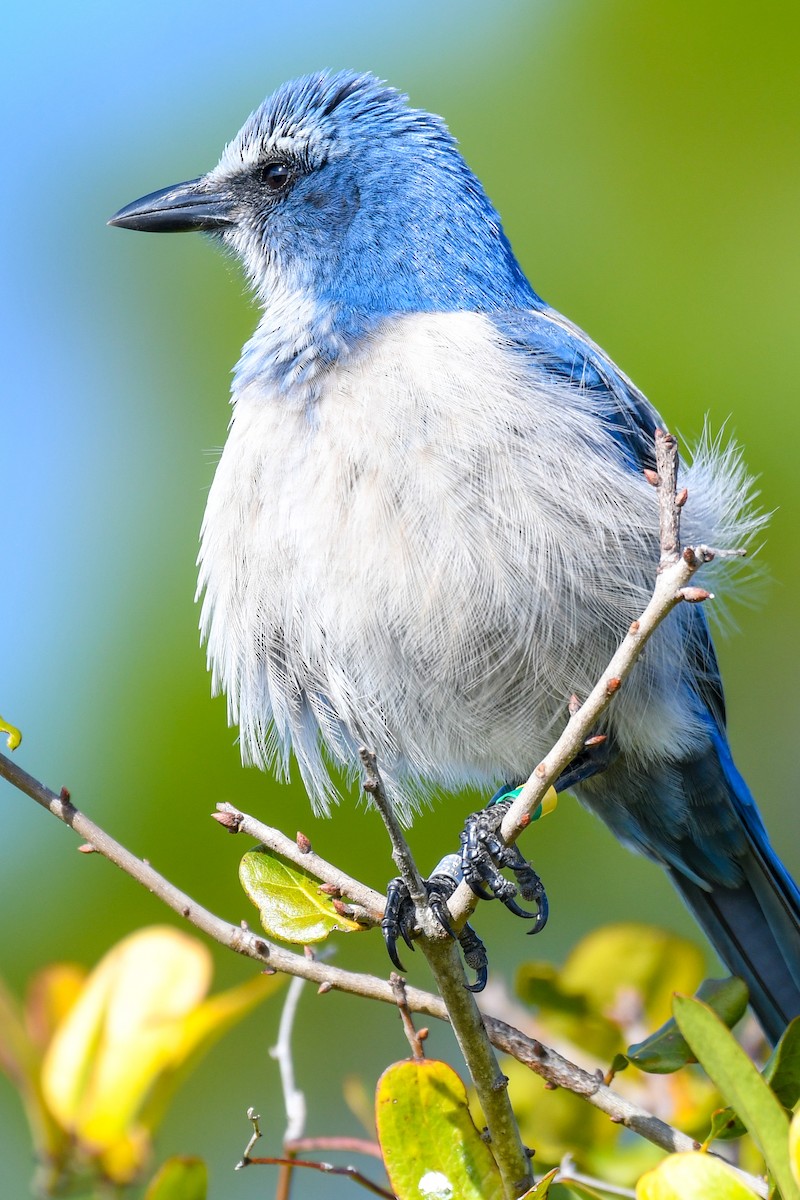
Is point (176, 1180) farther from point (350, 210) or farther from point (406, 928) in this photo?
point (350, 210)

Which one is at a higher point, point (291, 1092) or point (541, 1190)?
point (541, 1190)

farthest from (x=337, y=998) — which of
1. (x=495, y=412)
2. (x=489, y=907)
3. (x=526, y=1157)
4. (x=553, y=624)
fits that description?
(x=526, y=1157)

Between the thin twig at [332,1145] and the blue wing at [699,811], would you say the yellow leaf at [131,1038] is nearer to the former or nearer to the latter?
the thin twig at [332,1145]

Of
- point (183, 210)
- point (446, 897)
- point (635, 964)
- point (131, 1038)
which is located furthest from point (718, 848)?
point (183, 210)

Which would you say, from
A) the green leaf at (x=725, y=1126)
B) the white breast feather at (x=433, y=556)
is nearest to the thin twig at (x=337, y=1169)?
the green leaf at (x=725, y=1126)

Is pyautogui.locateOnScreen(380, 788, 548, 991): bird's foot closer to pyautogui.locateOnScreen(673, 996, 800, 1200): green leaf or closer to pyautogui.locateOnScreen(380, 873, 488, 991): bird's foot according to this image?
pyautogui.locateOnScreen(380, 873, 488, 991): bird's foot

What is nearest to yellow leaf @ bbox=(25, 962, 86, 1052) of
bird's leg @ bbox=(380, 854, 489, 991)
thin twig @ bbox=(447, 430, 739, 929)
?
bird's leg @ bbox=(380, 854, 489, 991)

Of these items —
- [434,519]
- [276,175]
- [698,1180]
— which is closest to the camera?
[698,1180]

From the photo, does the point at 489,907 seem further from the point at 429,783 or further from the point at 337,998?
the point at 429,783
